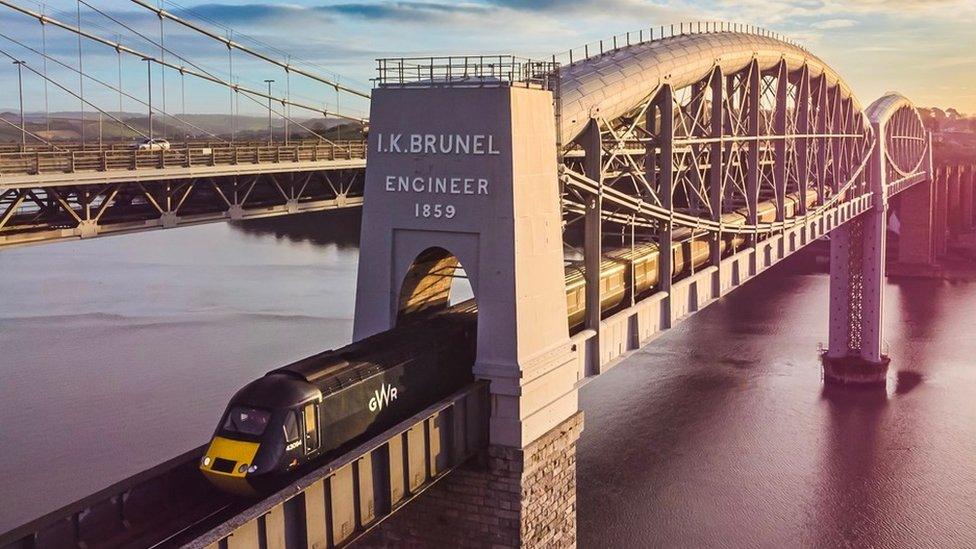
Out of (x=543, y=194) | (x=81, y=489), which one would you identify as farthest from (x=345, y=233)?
(x=543, y=194)

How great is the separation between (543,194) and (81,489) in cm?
2601

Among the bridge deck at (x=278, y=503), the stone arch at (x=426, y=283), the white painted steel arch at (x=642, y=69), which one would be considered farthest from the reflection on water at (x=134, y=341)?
the white painted steel arch at (x=642, y=69)

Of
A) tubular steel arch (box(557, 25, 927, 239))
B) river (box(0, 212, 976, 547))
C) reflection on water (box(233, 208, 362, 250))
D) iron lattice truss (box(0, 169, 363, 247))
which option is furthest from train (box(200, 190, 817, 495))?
reflection on water (box(233, 208, 362, 250))

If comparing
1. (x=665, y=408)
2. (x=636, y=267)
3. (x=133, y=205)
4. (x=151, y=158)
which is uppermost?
(x=151, y=158)

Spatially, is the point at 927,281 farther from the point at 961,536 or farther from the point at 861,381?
the point at 961,536

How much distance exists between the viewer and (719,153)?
36562 mm

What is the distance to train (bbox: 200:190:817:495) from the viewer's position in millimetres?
16812

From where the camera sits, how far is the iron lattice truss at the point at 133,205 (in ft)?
108

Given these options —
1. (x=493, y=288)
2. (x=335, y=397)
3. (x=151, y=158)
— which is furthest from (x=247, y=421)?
(x=151, y=158)

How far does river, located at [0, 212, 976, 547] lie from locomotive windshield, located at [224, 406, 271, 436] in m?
19.8

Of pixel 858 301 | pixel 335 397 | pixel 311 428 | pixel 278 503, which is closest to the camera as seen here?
pixel 278 503

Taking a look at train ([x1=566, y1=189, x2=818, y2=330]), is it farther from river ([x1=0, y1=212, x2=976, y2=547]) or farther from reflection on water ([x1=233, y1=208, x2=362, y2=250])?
reflection on water ([x1=233, y1=208, x2=362, y2=250])

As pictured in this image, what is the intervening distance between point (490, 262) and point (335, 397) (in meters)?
4.70

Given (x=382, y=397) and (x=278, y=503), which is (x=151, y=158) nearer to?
(x=382, y=397)
